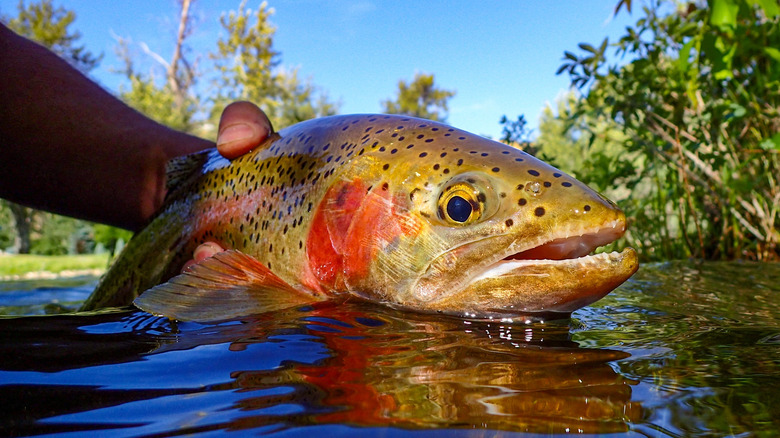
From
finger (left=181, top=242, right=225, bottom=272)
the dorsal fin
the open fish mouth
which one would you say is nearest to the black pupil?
the open fish mouth

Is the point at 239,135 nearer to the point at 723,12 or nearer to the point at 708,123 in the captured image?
the point at 723,12

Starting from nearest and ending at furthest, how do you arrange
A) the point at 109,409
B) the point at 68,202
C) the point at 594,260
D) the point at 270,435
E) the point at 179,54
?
the point at 270,435 < the point at 109,409 < the point at 594,260 < the point at 68,202 < the point at 179,54

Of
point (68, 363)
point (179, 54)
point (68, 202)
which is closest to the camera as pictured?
point (68, 363)

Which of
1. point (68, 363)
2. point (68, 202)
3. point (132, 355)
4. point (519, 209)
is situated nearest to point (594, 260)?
point (519, 209)

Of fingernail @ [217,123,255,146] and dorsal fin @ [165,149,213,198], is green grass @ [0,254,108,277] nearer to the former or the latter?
dorsal fin @ [165,149,213,198]

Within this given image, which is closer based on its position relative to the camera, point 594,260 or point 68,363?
point 68,363

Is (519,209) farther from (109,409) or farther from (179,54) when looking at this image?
(179,54)

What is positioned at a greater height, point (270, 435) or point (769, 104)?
point (769, 104)

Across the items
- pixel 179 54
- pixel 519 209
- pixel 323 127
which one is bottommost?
pixel 519 209
